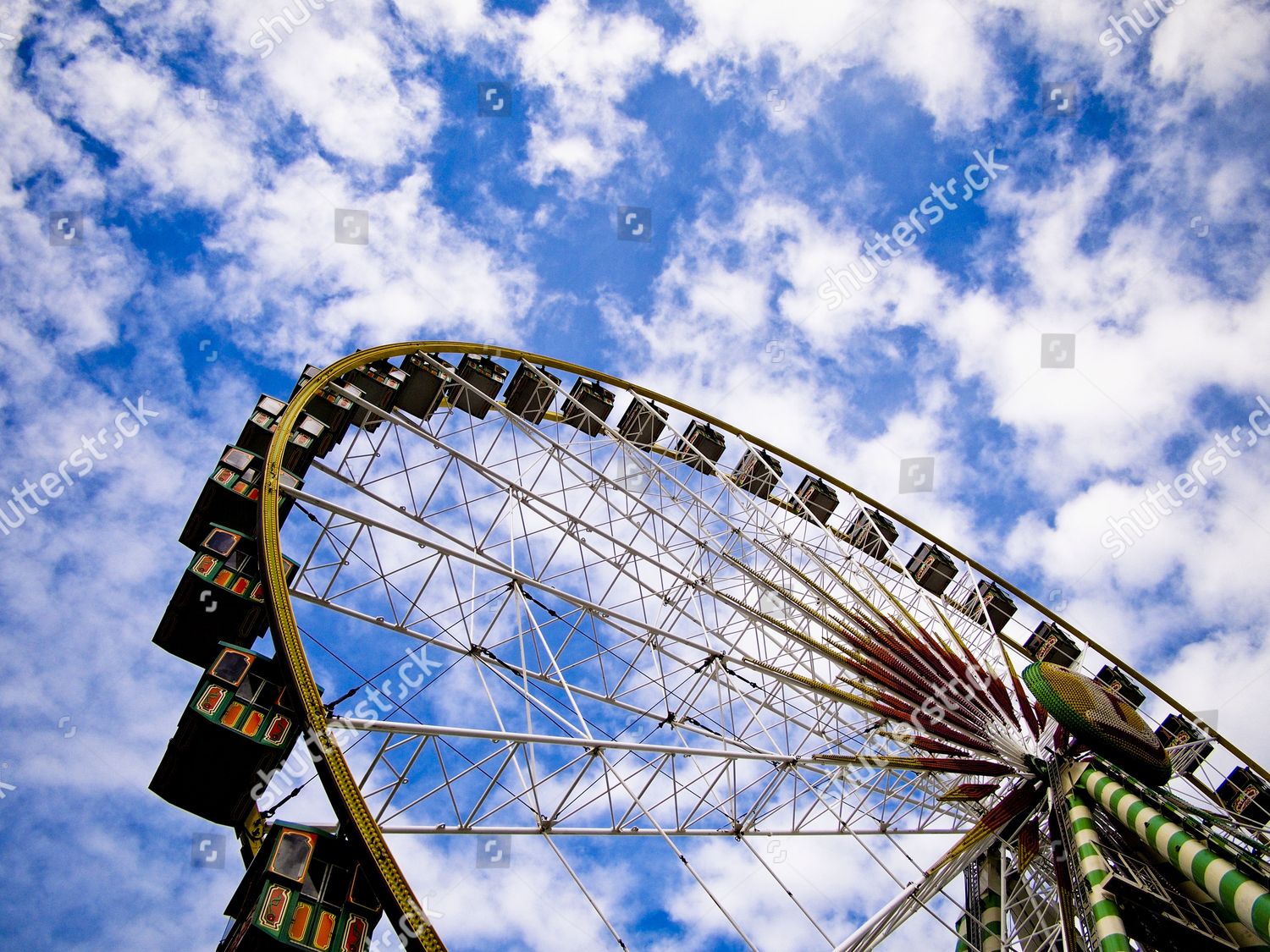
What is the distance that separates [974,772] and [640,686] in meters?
5.92

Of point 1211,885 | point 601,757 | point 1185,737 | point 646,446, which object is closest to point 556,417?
point 646,446

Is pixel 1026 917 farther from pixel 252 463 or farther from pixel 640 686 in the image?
pixel 252 463

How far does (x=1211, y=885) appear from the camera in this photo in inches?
405

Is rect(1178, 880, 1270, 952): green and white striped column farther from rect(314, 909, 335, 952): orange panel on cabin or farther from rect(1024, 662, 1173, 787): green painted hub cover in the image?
rect(314, 909, 335, 952): orange panel on cabin

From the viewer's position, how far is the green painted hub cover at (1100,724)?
43.5 ft

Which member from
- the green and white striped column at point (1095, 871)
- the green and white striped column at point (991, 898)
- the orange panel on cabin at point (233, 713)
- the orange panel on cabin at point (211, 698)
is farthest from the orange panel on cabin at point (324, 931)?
the green and white striped column at point (991, 898)

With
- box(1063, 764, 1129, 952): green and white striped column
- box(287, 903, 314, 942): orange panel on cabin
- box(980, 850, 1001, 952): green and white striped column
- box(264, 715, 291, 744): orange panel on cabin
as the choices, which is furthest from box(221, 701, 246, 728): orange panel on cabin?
box(980, 850, 1001, 952): green and white striped column

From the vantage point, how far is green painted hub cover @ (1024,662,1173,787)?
13.2 meters

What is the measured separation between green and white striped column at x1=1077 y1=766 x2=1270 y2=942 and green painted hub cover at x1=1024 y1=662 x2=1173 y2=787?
776 millimetres

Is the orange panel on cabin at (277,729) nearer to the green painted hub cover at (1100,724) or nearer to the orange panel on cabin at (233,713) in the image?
the orange panel on cabin at (233,713)

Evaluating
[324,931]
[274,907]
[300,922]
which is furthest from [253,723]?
[324,931]

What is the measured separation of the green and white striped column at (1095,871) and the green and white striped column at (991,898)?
170cm

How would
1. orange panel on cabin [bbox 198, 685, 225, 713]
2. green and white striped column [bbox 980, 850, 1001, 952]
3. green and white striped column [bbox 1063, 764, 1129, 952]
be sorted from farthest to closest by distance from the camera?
green and white striped column [bbox 980, 850, 1001, 952], green and white striped column [bbox 1063, 764, 1129, 952], orange panel on cabin [bbox 198, 685, 225, 713]

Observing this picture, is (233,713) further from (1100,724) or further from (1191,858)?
(1100,724)
